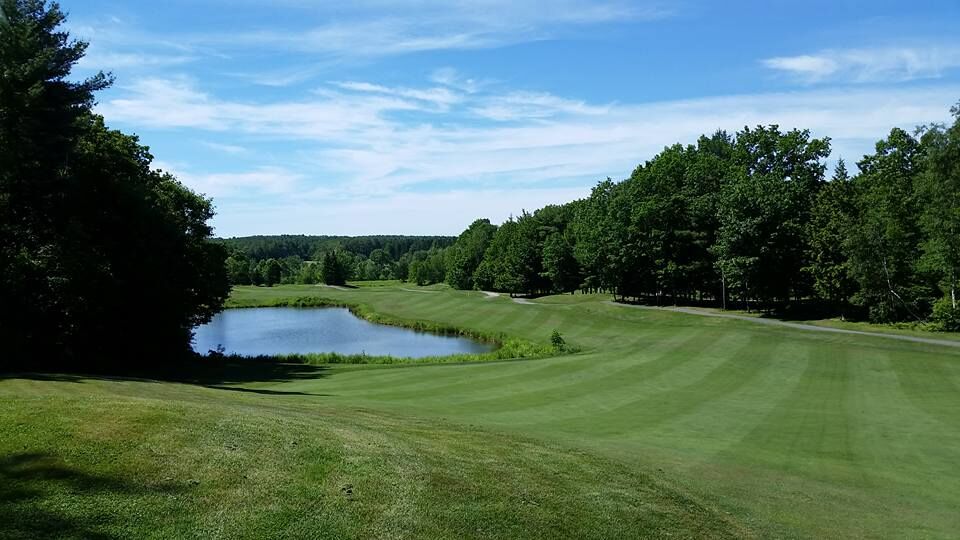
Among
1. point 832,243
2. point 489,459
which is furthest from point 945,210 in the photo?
point 489,459

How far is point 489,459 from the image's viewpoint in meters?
10.2

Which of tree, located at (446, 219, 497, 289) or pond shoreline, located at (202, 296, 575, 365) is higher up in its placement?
tree, located at (446, 219, 497, 289)

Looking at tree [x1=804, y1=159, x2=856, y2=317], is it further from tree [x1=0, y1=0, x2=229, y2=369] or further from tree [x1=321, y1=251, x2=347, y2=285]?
tree [x1=321, y1=251, x2=347, y2=285]

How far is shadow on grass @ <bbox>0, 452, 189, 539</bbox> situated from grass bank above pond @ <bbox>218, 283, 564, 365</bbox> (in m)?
28.4

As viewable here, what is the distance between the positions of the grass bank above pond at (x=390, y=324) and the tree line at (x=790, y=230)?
1965 centimetres

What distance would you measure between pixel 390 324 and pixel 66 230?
50.8m

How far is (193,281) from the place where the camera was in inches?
1303

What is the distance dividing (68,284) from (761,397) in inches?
1051

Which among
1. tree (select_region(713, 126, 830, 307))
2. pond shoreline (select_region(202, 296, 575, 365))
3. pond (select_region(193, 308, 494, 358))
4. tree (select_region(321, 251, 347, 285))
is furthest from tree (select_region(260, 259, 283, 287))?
tree (select_region(713, 126, 830, 307))

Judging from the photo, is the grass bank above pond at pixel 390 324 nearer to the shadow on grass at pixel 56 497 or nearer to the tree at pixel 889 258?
the tree at pixel 889 258

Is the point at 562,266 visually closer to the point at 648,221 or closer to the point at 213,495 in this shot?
the point at 648,221

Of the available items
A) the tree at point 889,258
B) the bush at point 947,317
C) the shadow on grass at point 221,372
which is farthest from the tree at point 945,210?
the shadow on grass at point 221,372

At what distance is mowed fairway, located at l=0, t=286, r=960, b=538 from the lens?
7008 millimetres

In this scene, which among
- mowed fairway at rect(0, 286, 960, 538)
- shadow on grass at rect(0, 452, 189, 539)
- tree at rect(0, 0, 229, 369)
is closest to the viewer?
shadow on grass at rect(0, 452, 189, 539)
